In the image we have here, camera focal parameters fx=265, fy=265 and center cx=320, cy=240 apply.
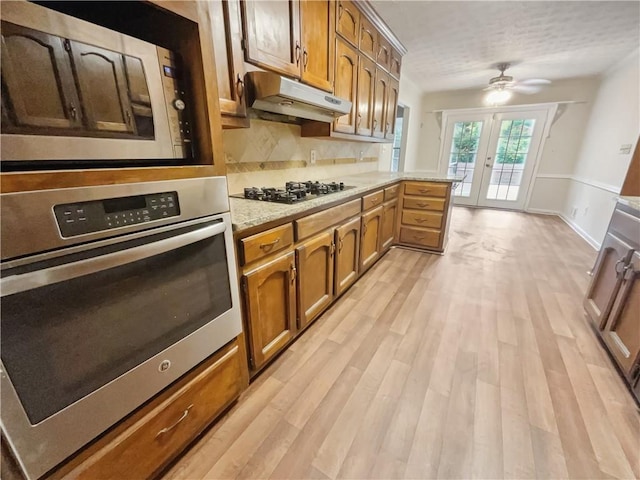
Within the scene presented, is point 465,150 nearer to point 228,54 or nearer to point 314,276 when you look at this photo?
point 314,276

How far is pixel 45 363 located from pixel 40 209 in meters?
0.36

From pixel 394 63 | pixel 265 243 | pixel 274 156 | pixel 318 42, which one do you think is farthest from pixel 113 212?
pixel 394 63

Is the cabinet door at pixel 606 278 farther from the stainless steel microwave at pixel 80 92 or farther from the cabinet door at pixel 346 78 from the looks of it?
the stainless steel microwave at pixel 80 92

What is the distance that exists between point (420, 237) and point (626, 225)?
1718 millimetres

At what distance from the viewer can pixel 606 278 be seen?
1.67 m

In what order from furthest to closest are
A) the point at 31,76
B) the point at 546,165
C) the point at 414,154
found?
1. the point at 414,154
2. the point at 546,165
3. the point at 31,76

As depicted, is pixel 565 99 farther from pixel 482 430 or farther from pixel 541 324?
pixel 482 430

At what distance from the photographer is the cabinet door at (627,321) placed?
4.36ft

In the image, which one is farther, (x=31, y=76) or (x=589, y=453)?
(x=589, y=453)

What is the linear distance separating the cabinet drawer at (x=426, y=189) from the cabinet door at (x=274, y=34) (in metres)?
1.86

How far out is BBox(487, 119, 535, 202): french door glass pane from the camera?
498 centimetres

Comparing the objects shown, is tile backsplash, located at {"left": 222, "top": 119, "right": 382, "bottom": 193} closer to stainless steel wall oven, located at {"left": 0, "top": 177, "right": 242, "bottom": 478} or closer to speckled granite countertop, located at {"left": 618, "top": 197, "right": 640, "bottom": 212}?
stainless steel wall oven, located at {"left": 0, "top": 177, "right": 242, "bottom": 478}

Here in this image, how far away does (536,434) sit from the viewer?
114 cm

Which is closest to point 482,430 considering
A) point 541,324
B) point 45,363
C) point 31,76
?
point 541,324
